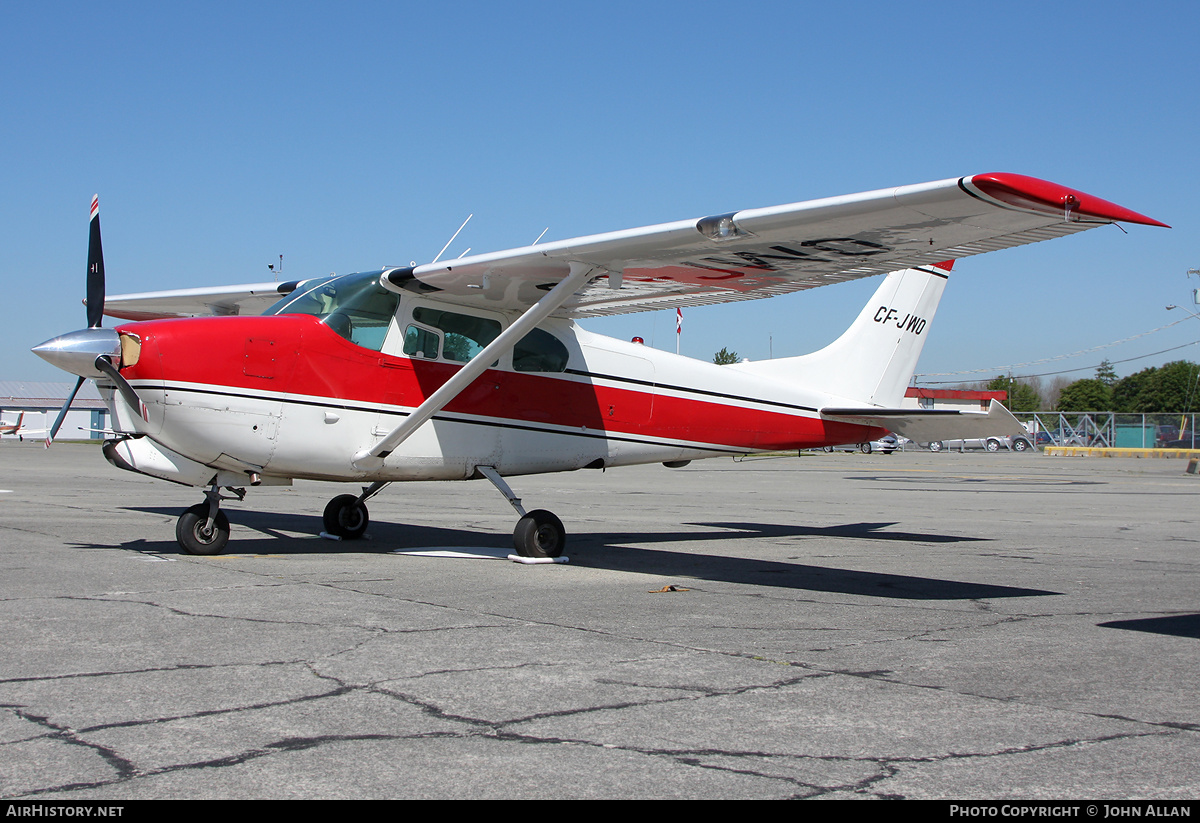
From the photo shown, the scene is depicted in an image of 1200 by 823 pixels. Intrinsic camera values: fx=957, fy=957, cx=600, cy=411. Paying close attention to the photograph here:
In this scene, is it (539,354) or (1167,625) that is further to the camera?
(539,354)

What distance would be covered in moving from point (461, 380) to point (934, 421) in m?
5.92

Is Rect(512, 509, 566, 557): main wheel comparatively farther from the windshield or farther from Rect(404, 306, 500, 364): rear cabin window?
the windshield

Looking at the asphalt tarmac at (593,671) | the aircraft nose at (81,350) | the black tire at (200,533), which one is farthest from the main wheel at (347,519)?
the aircraft nose at (81,350)

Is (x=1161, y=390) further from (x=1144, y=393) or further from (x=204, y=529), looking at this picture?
(x=204, y=529)

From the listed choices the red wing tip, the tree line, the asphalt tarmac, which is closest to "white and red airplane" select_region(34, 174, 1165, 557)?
the red wing tip

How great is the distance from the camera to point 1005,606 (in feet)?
22.3

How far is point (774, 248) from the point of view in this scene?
7938mm

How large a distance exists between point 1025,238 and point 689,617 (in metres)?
3.54

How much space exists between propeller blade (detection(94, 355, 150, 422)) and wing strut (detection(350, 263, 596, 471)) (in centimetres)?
185

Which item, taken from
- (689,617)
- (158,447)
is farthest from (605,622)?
(158,447)

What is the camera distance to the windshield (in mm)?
8984

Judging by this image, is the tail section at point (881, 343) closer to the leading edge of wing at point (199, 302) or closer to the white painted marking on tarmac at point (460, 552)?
the white painted marking on tarmac at point (460, 552)

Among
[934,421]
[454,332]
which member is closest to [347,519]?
[454,332]

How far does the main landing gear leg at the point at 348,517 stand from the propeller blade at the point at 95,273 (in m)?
3.31
